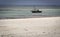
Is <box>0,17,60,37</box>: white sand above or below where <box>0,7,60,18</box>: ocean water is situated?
below

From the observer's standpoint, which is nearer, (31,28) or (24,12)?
(31,28)

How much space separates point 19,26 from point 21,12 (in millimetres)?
470

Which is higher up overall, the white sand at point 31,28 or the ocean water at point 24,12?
the ocean water at point 24,12

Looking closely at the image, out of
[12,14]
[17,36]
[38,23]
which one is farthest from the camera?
[12,14]

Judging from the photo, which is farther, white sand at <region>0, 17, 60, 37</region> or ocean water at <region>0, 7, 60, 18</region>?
ocean water at <region>0, 7, 60, 18</region>

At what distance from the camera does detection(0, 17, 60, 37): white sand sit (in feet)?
3.60

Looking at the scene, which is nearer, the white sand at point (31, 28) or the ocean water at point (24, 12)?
the white sand at point (31, 28)

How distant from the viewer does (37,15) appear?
1.68 m

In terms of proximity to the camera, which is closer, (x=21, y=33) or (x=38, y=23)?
(x=21, y=33)

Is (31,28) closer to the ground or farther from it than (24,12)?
closer to the ground

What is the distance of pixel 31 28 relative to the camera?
1.26 m

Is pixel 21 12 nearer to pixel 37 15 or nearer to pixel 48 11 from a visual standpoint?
pixel 37 15

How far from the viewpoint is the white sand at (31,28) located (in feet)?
3.60

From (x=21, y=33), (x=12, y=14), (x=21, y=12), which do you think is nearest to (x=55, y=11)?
(x=21, y=12)
